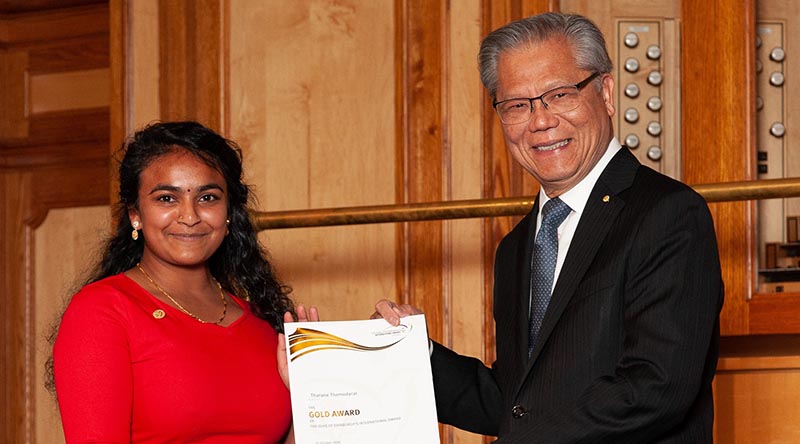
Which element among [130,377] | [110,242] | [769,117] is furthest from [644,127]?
[130,377]

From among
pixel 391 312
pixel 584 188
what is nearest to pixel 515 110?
pixel 584 188

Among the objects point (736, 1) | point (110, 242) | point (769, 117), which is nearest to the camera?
point (110, 242)

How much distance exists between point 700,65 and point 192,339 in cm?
228

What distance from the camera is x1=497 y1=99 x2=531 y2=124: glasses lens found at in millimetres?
2289

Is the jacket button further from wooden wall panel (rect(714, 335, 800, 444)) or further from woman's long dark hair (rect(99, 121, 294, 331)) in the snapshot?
wooden wall panel (rect(714, 335, 800, 444))

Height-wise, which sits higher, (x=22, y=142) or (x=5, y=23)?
(x=5, y=23)

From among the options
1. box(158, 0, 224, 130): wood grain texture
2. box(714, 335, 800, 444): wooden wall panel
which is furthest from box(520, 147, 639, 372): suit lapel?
box(158, 0, 224, 130): wood grain texture

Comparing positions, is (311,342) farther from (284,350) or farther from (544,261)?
(544,261)

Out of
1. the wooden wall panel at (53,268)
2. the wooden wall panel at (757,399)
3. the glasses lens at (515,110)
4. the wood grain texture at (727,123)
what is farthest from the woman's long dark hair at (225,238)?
the wooden wall panel at (53,268)

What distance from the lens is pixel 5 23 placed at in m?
4.92

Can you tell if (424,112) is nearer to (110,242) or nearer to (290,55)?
(290,55)

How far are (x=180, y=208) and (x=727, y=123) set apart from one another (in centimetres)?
216

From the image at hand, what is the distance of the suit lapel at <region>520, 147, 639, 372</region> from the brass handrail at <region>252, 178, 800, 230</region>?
0.79 m

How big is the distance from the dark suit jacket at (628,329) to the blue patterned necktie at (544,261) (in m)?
0.04
